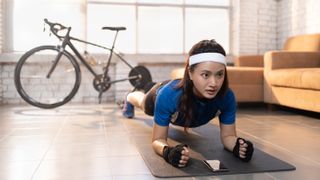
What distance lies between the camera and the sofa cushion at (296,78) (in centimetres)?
280

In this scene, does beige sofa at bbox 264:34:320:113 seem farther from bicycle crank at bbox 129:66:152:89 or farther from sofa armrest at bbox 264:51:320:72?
bicycle crank at bbox 129:66:152:89

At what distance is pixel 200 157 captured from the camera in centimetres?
164

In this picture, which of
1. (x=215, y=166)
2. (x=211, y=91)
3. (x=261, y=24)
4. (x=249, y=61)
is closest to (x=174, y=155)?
(x=215, y=166)

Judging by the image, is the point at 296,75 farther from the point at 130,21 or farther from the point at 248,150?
the point at 130,21

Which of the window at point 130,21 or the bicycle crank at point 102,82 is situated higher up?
the window at point 130,21

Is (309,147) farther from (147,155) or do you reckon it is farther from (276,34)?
(276,34)

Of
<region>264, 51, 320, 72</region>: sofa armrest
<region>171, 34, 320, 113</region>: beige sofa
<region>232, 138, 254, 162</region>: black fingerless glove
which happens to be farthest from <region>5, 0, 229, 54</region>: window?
<region>232, 138, 254, 162</region>: black fingerless glove

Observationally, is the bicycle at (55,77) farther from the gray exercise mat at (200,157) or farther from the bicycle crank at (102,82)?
the gray exercise mat at (200,157)

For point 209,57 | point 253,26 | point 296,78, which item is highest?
point 253,26

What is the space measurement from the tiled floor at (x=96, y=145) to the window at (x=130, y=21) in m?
1.67

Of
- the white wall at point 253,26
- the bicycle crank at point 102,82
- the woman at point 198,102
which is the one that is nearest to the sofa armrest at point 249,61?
the white wall at point 253,26

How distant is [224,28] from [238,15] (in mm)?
304

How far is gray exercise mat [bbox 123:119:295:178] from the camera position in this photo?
4.63 feet

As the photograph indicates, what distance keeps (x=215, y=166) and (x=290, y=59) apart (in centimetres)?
247
